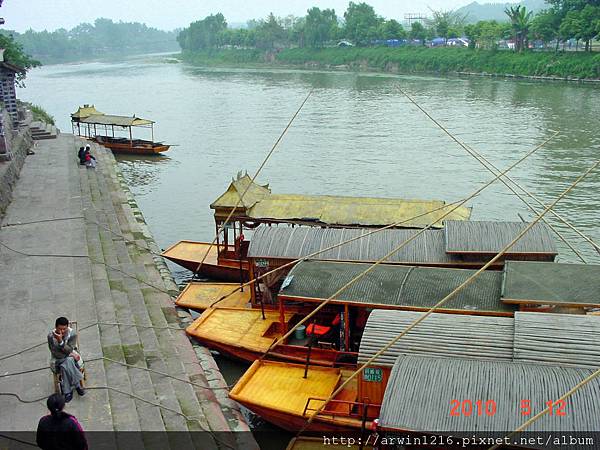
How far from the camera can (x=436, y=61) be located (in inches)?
2370

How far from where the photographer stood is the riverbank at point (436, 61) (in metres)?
48.6

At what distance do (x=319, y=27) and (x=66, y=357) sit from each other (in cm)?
7668

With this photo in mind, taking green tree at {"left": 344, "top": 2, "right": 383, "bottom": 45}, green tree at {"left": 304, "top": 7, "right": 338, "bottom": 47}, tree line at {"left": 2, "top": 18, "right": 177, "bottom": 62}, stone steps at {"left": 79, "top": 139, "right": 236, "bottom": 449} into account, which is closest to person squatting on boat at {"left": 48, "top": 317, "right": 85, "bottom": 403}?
A: stone steps at {"left": 79, "top": 139, "right": 236, "bottom": 449}

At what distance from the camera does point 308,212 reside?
12.6 m

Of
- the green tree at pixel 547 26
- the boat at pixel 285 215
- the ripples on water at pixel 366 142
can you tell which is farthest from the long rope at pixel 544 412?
the green tree at pixel 547 26

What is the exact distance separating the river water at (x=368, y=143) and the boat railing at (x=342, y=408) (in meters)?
7.13

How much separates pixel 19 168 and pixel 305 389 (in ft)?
44.3

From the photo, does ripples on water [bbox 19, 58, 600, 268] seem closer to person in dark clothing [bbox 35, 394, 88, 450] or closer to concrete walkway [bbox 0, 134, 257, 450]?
concrete walkway [bbox 0, 134, 257, 450]

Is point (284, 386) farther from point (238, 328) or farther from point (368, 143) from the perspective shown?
point (368, 143)

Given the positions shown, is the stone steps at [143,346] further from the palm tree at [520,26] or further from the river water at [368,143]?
the palm tree at [520,26]

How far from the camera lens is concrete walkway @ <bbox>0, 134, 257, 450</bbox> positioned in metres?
7.19

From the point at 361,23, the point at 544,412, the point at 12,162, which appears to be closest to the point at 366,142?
the point at 12,162

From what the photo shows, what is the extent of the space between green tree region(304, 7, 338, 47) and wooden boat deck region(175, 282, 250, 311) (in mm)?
A: 70478

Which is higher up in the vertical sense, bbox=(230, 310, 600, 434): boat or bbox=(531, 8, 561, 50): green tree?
bbox=(531, 8, 561, 50): green tree
